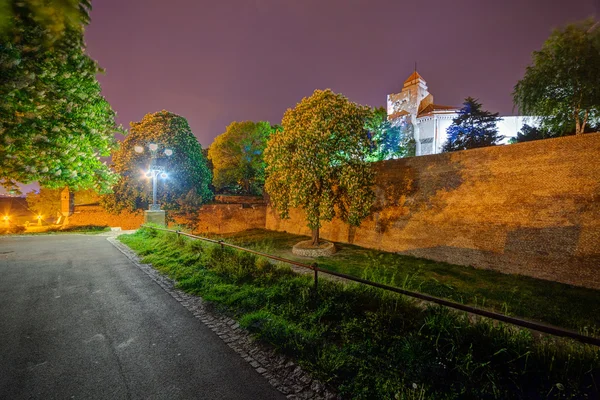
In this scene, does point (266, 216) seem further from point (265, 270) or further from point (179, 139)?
point (265, 270)

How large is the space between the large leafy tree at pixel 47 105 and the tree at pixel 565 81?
2544 cm

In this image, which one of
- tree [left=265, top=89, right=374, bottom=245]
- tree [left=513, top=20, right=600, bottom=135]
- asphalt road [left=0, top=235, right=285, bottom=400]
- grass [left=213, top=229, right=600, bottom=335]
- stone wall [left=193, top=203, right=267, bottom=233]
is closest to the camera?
asphalt road [left=0, top=235, right=285, bottom=400]

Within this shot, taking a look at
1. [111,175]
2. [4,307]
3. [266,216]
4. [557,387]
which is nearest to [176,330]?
[4,307]

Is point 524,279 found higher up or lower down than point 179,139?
lower down

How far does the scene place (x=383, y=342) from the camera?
421cm

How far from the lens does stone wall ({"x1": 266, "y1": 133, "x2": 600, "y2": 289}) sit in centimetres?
1003

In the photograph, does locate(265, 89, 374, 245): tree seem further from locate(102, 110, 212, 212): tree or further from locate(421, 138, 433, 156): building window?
locate(421, 138, 433, 156): building window

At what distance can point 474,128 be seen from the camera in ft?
100

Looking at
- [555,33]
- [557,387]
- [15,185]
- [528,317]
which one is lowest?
[528,317]

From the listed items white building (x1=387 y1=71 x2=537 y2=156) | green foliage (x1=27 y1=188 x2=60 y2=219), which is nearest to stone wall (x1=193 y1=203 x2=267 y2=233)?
green foliage (x1=27 y1=188 x2=60 y2=219)

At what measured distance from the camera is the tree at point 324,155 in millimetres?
14227

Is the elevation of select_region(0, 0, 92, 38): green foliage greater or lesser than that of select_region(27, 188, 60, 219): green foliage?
greater

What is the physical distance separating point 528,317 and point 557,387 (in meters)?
5.91

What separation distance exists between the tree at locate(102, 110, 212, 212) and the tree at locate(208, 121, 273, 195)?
11114 mm
